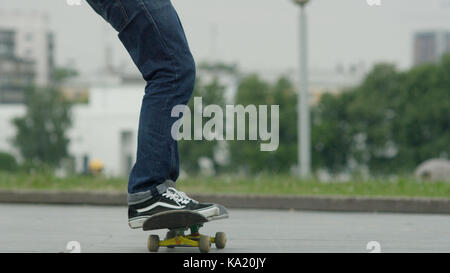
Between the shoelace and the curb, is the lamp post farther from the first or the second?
the shoelace

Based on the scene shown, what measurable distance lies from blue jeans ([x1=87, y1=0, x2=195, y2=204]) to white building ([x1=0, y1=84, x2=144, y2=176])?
86.3 metres

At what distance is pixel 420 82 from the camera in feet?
235

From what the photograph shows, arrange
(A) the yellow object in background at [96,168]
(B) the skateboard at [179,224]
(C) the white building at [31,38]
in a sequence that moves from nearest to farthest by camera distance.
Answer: (B) the skateboard at [179,224] < (A) the yellow object in background at [96,168] < (C) the white building at [31,38]

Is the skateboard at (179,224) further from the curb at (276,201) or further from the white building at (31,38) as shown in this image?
the white building at (31,38)

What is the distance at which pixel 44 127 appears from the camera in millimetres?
88500

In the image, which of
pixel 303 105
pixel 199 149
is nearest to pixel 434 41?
pixel 199 149

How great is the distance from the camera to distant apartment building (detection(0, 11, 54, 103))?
11925 cm

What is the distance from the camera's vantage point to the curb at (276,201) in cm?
616

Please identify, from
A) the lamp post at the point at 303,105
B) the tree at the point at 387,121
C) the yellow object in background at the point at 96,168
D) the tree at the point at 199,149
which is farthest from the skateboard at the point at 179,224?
the tree at the point at 199,149

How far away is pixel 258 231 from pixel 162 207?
4.02 feet

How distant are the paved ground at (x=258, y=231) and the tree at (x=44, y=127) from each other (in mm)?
83370

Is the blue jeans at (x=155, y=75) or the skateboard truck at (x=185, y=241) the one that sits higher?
the blue jeans at (x=155, y=75)

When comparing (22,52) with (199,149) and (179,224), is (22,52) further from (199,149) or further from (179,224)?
(179,224)

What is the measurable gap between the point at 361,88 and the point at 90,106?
32.9m
